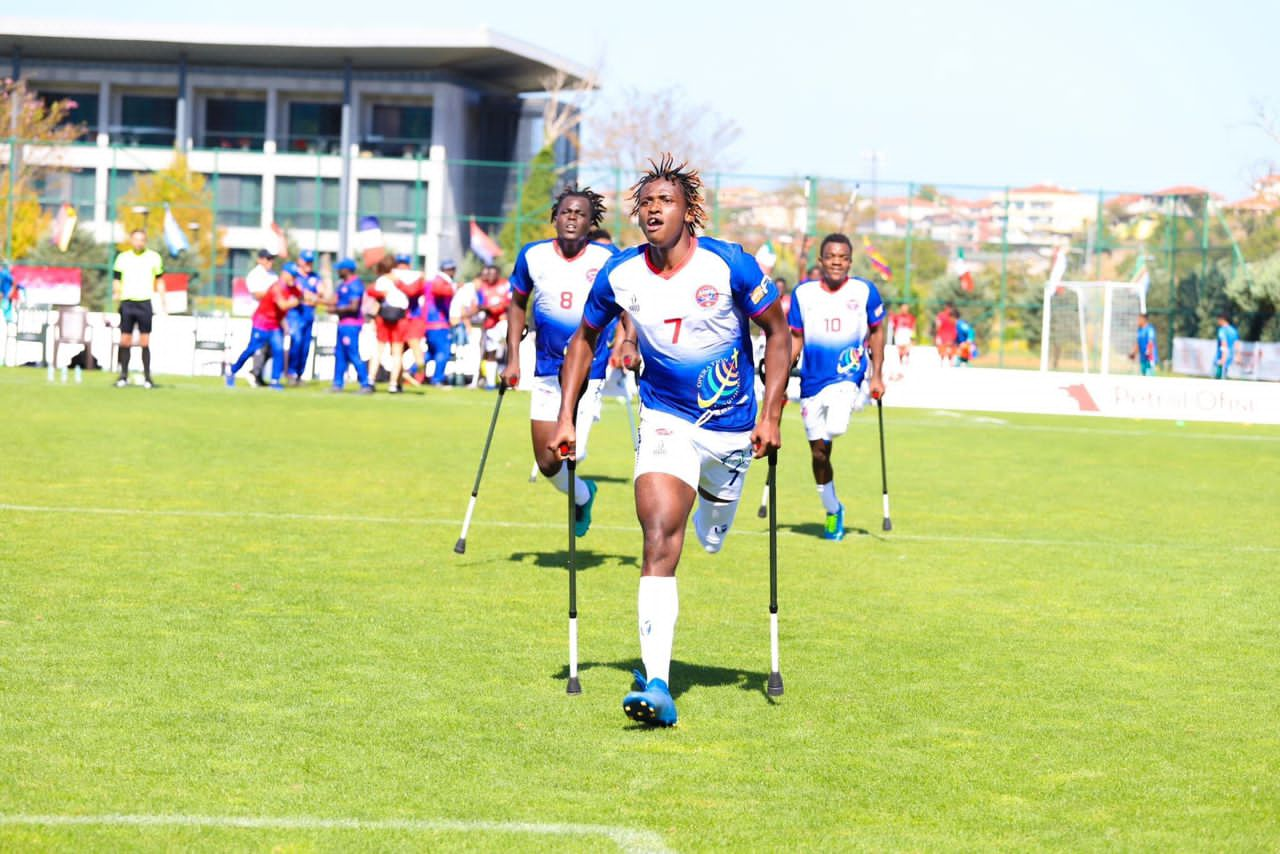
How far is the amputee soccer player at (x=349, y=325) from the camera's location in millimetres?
30766

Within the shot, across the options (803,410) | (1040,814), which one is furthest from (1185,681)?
(803,410)

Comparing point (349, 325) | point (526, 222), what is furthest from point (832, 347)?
point (526, 222)

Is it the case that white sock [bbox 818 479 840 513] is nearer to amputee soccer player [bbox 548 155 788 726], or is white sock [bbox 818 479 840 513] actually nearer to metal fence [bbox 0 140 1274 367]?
amputee soccer player [bbox 548 155 788 726]

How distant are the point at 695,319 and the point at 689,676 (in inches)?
66.9

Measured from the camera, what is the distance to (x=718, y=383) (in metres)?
7.88

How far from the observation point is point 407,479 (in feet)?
56.4

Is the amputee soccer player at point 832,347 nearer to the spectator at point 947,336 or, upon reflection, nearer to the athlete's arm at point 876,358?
the athlete's arm at point 876,358

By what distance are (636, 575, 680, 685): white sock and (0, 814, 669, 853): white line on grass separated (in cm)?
174

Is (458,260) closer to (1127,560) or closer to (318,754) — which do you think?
(1127,560)

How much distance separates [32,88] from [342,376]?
59700 millimetres

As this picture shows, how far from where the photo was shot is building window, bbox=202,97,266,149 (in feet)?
278

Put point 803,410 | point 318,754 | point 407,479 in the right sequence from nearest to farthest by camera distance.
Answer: point 318,754 < point 803,410 < point 407,479

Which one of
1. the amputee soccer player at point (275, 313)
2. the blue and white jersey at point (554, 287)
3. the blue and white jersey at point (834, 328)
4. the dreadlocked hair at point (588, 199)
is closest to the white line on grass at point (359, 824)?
the blue and white jersey at point (554, 287)

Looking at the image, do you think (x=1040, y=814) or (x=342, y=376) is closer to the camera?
(x=1040, y=814)
